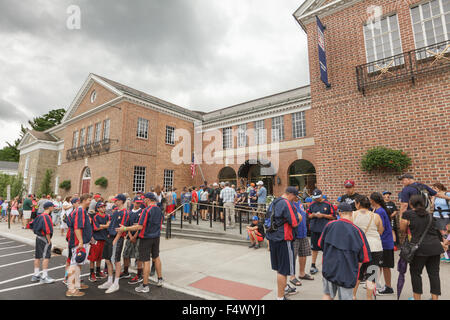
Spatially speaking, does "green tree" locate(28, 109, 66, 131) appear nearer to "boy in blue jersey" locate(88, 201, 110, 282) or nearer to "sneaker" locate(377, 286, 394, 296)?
"boy in blue jersey" locate(88, 201, 110, 282)

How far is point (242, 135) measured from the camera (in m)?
19.5

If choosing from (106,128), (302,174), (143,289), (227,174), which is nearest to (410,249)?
(143,289)

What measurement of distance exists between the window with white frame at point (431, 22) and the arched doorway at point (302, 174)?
30.7 feet

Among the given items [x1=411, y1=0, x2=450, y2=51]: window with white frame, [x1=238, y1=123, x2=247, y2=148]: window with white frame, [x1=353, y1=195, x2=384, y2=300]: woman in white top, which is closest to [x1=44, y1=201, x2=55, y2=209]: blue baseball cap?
[x1=353, y1=195, x2=384, y2=300]: woman in white top

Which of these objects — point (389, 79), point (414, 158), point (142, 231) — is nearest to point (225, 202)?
point (142, 231)

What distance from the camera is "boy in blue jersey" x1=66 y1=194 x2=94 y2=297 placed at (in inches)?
177

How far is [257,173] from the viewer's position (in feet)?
61.5

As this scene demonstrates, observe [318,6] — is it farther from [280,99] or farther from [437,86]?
[280,99]

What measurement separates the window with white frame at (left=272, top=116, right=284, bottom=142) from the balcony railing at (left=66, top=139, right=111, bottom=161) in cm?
1244

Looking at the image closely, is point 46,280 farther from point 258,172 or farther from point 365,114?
point 258,172

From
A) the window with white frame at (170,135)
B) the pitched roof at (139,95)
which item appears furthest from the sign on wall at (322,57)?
the window with white frame at (170,135)

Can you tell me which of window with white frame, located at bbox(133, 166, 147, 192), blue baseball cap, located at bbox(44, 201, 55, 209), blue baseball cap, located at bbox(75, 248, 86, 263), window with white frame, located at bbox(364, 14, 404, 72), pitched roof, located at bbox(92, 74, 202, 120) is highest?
pitched roof, located at bbox(92, 74, 202, 120)

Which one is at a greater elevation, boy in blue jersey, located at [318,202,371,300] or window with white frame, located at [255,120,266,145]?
window with white frame, located at [255,120,266,145]

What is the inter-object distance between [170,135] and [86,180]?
791 cm
